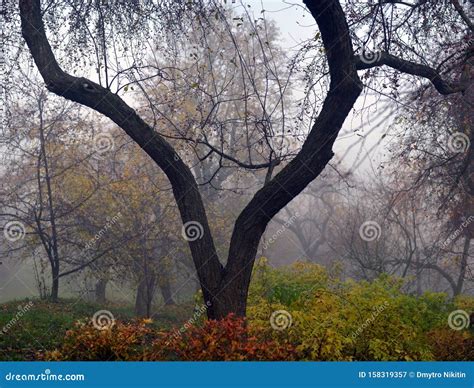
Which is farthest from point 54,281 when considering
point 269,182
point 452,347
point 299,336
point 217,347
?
point 452,347

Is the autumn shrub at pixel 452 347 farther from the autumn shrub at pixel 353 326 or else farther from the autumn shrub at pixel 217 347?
the autumn shrub at pixel 217 347

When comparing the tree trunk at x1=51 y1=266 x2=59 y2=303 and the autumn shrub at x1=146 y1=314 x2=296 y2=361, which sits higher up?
the tree trunk at x1=51 y1=266 x2=59 y2=303

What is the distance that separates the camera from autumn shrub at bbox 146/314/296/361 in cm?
486

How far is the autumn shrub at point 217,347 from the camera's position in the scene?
4863mm

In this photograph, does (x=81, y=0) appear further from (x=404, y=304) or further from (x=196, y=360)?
(x=404, y=304)

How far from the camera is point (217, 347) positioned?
4926 millimetres

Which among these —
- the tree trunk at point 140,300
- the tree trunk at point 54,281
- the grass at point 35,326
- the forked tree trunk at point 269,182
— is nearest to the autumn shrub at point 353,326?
the forked tree trunk at point 269,182

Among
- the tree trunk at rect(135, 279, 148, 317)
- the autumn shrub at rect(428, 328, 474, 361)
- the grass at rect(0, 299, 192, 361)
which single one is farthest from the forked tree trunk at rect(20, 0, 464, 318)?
the tree trunk at rect(135, 279, 148, 317)

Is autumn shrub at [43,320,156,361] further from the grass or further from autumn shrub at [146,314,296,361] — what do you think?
the grass

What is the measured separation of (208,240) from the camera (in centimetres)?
687

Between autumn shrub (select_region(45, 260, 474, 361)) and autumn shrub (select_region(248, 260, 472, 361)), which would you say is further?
autumn shrub (select_region(248, 260, 472, 361))

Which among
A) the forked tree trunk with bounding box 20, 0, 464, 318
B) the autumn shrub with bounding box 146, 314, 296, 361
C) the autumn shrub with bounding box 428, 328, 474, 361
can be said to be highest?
the forked tree trunk with bounding box 20, 0, 464, 318

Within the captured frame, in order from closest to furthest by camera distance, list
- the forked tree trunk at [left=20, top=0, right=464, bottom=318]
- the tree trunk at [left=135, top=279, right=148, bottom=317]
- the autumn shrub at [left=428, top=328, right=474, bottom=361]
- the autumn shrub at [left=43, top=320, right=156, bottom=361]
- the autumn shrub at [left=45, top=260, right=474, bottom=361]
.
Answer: the autumn shrub at [left=45, top=260, right=474, bottom=361] → the autumn shrub at [left=43, top=320, right=156, bottom=361] → the forked tree trunk at [left=20, top=0, right=464, bottom=318] → the autumn shrub at [left=428, top=328, right=474, bottom=361] → the tree trunk at [left=135, top=279, right=148, bottom=317]

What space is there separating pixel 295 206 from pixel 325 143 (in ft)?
110
